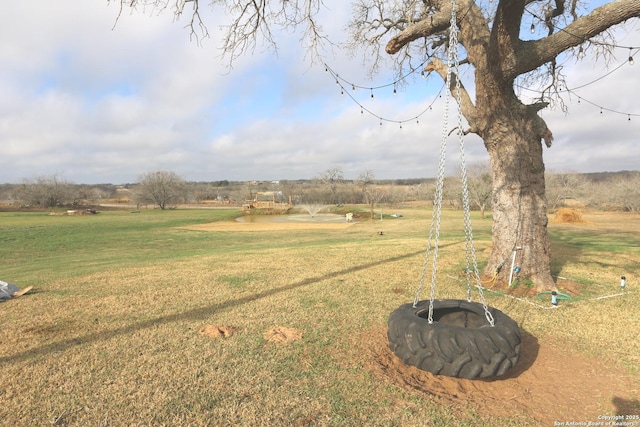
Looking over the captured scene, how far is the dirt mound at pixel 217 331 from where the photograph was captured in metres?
4.78

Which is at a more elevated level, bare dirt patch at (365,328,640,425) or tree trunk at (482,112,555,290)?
tree trunk at (482,112,555,290)

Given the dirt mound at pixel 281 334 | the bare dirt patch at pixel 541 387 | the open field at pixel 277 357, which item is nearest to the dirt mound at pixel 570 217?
the open field at pixel 277 357

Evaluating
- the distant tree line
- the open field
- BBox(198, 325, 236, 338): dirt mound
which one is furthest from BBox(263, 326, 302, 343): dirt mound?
the distant tree line

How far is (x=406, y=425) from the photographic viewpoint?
2.96 m

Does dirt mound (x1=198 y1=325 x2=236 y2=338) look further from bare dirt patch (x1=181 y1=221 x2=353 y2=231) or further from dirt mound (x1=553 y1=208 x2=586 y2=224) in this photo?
dirt mound (x1=553 y1=208 x2=586 y2=224)

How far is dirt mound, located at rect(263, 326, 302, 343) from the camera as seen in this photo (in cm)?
467

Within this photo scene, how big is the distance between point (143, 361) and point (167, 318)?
147cm

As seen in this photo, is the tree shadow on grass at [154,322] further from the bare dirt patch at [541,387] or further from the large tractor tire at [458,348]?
the large tractor tire at [458,348]

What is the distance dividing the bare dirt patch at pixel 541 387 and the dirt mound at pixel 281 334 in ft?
3.50

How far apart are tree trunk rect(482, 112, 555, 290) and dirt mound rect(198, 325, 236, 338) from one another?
222 inches

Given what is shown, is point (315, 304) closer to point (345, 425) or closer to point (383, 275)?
point (383, 275)

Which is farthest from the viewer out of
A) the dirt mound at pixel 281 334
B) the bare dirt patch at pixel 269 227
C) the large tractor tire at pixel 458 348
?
the bare dirt patch at pixel 269 227

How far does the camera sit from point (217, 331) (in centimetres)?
487

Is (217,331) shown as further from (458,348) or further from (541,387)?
(541,387)
